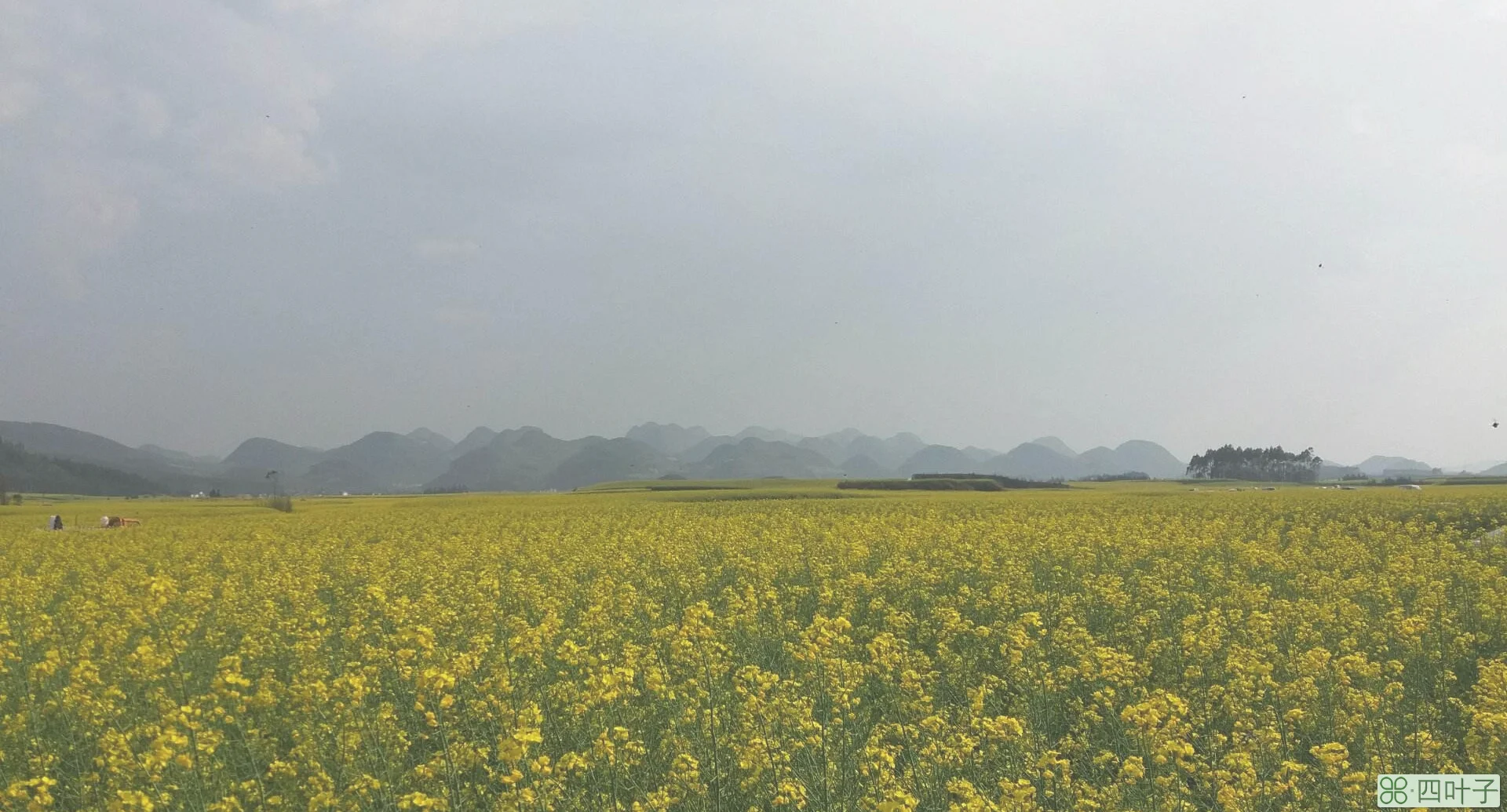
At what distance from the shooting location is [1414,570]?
14492 mm

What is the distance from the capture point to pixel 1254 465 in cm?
18788

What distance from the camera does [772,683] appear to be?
7.32 m

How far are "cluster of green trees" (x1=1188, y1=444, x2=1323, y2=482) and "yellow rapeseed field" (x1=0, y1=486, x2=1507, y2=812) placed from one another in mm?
197306

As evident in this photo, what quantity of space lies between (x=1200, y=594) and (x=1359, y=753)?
604cm

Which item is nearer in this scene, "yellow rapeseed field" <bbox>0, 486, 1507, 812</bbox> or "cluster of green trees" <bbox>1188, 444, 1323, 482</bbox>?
"yellow rapeseed field" <bbox>0, 486, 1507, 812</bbox>

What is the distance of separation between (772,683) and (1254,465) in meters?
221

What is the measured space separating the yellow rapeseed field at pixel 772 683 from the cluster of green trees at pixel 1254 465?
197 meters

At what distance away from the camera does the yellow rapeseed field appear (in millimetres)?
6113

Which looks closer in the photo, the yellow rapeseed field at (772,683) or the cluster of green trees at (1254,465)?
the yellow rapeseed field at (772,683)

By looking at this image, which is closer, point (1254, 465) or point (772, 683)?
point (772, 683)

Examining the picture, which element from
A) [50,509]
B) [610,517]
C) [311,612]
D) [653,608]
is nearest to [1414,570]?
[653,608]

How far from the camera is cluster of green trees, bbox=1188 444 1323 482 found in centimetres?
18350

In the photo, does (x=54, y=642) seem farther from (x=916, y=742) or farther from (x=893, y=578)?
(x=893, y=578)

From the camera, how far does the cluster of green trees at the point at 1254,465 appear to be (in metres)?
184
